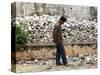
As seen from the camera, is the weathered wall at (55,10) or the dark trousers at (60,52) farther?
the dark trousers at (60,52)

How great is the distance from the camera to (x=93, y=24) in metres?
2.88

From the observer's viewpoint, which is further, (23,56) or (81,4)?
(81,4)

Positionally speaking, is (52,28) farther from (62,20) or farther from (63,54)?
(63,54)

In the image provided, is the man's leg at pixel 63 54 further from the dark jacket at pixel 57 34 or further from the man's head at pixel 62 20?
the man's head at pixel 62 20

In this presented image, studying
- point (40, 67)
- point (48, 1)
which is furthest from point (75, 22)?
point (40, 67)

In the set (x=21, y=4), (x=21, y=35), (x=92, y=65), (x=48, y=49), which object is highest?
(x=21, y=4)

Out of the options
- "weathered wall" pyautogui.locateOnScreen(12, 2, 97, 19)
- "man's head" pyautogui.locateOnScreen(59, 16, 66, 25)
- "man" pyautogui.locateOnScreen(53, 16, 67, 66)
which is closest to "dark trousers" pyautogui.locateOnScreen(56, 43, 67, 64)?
"man" pyautogui.locateOnScreen(53, 16, 67, 66)

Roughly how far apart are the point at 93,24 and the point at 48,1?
2.14 ft

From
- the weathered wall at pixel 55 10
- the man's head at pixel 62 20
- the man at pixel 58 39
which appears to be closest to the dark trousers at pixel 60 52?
the man at pixel 58 39

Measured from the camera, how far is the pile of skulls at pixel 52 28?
2518 millimetres

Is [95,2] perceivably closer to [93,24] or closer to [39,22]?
[93,24]

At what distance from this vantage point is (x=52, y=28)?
263cm

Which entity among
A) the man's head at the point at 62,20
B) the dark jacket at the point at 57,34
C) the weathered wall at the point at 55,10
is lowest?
the dark jacket at the point at 57,34

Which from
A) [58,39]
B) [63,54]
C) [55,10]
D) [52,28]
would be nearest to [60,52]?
[63,54]
